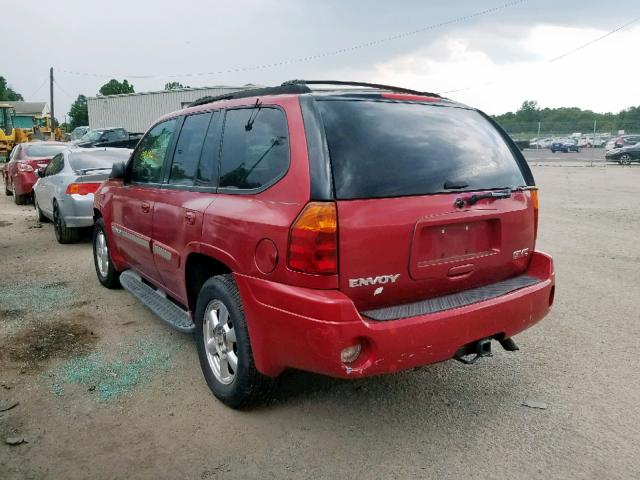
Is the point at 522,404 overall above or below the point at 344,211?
below

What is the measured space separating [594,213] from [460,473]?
31.5 ft

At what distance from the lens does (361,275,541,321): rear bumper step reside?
107 inches

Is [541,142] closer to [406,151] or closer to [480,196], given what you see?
[480,196]

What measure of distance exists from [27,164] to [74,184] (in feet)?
19.1

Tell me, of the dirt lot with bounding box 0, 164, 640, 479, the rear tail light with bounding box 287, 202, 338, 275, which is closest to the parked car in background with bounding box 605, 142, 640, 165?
the dirt lot with bounding box 0, 164, 640, 479

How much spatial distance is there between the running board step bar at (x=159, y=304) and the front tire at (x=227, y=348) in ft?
0.75

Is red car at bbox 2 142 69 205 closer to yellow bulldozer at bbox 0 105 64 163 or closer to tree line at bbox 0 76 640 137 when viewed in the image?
tree line at bbox 0 76 640 137

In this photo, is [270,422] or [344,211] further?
[270,422]

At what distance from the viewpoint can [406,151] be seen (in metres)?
2.95

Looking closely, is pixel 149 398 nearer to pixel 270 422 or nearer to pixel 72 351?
pixel 270 422

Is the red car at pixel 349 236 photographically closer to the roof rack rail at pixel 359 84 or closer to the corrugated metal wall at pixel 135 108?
the roof rack rail at pixel 359 84

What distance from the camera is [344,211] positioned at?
2.63 meters

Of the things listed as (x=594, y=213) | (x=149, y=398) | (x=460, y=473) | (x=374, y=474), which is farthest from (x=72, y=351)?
(x=594, y=213)

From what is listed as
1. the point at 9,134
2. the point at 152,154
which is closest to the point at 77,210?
the point at 152,154
